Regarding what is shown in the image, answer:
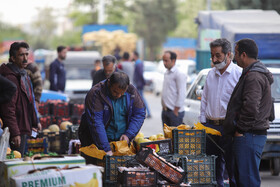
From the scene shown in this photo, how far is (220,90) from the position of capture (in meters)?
7.58

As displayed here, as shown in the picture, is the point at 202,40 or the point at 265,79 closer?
the point at 265,79

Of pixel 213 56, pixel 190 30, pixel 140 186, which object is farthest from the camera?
pixel 190 30

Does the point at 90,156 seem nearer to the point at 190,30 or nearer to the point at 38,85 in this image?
the point at 38,85

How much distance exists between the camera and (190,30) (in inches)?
2936

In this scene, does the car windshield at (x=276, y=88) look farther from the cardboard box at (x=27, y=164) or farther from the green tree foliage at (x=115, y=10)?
the green tree foliage at (x=115, y=10)

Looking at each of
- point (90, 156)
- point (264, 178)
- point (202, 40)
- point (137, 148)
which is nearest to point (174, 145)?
point (137, 148)

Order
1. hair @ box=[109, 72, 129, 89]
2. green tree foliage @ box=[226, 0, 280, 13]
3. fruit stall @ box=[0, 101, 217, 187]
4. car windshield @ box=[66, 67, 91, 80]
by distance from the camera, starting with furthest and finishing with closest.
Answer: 1. green tree foliage @ box=[226, 0, 280, 13]
2. car windshield @ box=[66, 67, 91, 80]
3. hair @ box=[109, 72, 129, 89]
4. fruit stall @ box=[0, 101, 217, 187]

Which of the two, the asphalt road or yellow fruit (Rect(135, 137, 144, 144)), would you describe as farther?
the asphalt road

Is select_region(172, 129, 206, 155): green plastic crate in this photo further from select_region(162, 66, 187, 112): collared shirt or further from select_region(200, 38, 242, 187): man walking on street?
select_region(162, 66, 187, 112): collared shirt

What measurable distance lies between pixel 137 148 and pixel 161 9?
64630 mm

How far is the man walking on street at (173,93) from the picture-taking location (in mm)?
10852

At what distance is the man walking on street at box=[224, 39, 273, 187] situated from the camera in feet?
20.9

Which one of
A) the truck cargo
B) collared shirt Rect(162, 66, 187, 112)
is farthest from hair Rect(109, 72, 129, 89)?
the truck cargo

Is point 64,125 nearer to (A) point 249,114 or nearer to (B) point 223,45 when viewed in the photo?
(B) point 223,45
